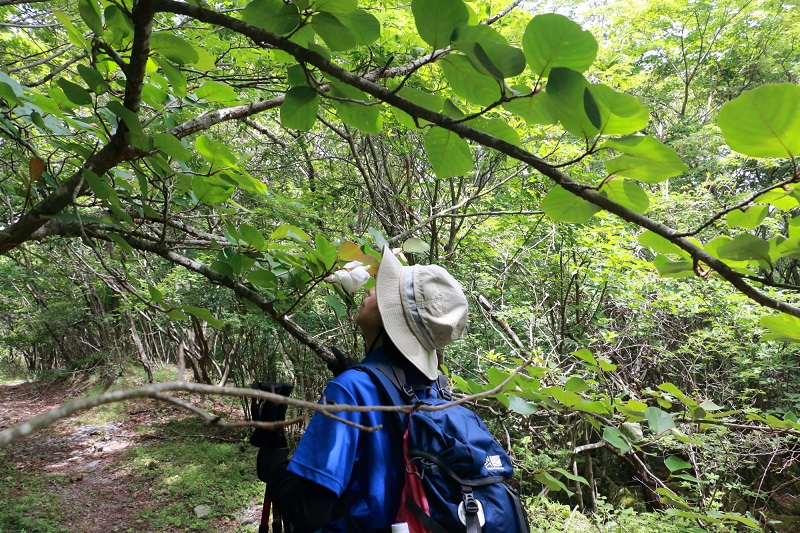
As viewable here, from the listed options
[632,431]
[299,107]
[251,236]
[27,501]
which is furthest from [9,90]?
[27,501]

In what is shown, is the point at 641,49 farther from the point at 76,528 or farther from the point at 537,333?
the point at 76,528

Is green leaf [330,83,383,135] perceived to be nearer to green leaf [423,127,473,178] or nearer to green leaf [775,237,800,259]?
green leaf [423,127,473,178]

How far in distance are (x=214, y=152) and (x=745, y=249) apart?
1062 millimetres

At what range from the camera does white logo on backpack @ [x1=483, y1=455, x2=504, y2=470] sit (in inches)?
48.4

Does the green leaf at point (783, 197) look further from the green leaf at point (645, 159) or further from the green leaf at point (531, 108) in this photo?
the green leaf at point (531, 108)

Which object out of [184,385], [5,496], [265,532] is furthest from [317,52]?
[5,496]

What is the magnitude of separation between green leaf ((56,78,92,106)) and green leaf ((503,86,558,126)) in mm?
869

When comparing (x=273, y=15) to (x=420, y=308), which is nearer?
(x=273, y=15)

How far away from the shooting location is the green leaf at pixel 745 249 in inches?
18.8

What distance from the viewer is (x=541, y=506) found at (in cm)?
447

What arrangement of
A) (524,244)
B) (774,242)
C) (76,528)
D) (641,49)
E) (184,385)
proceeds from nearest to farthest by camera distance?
(184,385) → (774,242) → (76,528) → (524,244) → (641,49)

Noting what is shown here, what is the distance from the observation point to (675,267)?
0.59 meters

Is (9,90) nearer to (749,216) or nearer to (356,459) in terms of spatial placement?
(356,459)

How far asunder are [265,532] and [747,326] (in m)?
4.82
